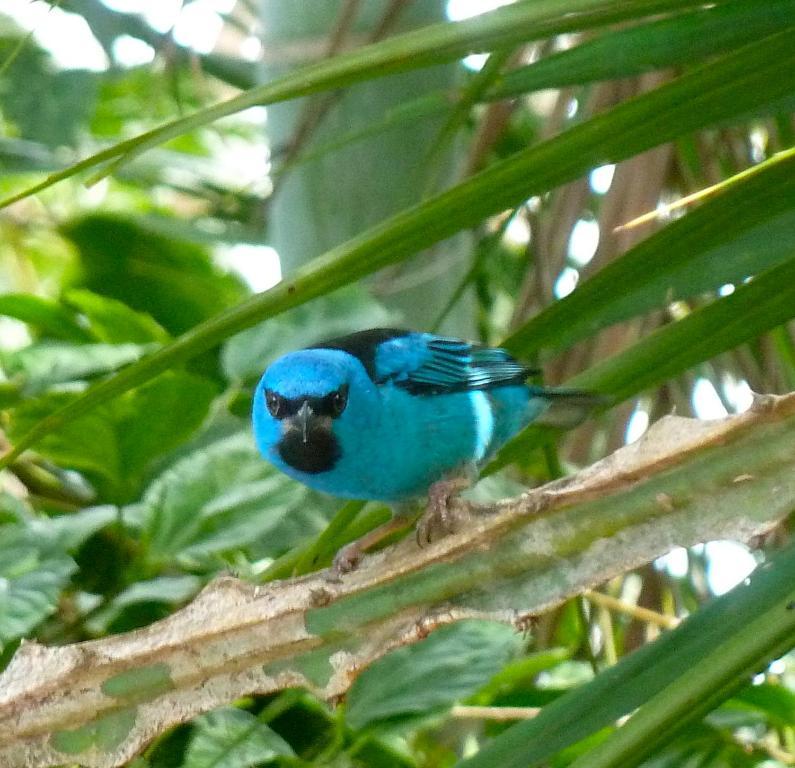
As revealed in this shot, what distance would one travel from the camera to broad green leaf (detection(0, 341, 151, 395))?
5.52 ft

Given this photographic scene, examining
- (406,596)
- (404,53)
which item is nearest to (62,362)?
(406,596)

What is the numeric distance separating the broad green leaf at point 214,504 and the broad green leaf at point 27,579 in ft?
0.57

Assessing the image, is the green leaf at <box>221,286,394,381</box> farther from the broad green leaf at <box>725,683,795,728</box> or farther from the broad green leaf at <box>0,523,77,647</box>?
the broad green leaf at <box>725,683,795,728</box>

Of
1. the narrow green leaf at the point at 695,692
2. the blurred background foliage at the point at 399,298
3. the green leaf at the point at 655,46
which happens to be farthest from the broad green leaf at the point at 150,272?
the narrow green leaf at the point at 695,692

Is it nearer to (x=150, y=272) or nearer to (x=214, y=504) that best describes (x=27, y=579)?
(x=214, y=504)

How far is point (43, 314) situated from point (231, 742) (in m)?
0.83

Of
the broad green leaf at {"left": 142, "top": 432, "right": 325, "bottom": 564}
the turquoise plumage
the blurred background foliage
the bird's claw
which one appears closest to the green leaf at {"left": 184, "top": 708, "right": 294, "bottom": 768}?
the blurred background foliage

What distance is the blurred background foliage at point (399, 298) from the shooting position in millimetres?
997

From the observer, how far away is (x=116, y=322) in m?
1.89

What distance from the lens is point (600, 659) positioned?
2266mm

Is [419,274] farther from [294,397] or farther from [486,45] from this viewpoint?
[486,45]

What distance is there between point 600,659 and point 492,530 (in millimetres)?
1375

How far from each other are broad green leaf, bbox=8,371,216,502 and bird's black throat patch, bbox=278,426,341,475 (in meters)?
0.14

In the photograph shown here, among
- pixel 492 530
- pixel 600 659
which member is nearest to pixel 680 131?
pixel 492 530
